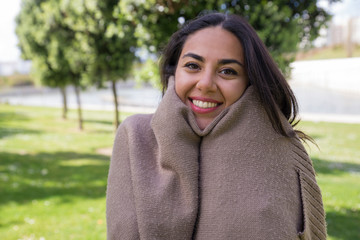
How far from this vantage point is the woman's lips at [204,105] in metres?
1.63

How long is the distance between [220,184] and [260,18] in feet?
8.88

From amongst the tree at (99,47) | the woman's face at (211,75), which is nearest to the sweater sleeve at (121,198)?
the woman's face at (211,75)

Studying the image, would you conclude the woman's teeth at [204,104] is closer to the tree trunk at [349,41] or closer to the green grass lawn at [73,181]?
the green grass lawn at [73,181]

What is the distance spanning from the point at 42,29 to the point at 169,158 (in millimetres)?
12868

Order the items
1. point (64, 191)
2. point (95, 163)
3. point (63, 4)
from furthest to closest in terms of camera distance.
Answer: point (63, 4), point (95, 163), point (64, 191)

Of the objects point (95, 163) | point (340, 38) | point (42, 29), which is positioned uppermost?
point (42, 29)

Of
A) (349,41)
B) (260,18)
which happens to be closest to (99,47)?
(260,18)

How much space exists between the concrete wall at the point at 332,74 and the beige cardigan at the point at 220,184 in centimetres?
1465

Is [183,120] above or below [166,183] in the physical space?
above

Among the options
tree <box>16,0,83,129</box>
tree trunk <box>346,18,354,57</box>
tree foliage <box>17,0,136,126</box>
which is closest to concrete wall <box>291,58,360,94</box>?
tree trunk <box>346,18,354,57</box>

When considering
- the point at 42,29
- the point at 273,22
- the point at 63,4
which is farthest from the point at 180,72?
the point at 42,29

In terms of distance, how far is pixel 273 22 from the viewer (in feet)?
12.3

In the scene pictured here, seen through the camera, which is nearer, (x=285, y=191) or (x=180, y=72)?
(x=285, y=191)

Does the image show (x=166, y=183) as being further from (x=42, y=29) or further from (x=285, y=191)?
(x=42, y=29)
